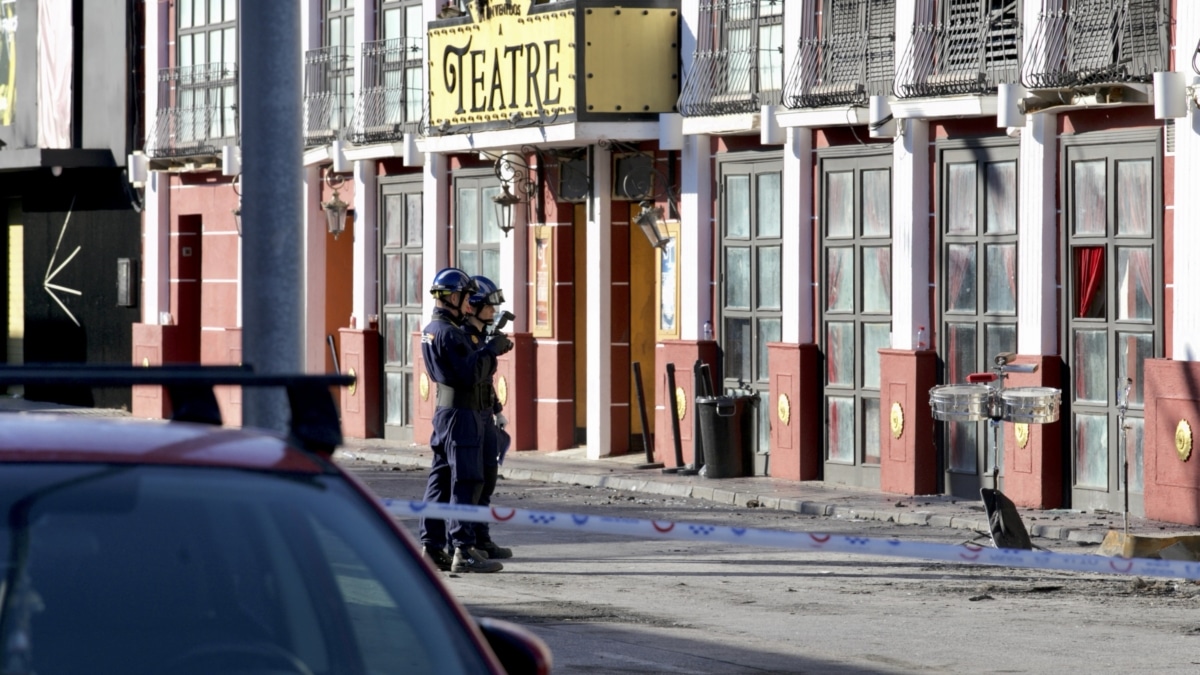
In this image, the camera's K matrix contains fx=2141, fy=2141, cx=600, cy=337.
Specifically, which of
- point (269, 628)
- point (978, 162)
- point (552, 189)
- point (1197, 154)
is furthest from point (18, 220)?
point (269, 628)

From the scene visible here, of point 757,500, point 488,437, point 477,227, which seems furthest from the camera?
point 477,227

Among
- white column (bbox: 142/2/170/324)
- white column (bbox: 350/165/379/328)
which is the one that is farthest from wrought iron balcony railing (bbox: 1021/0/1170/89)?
white column (bbox: 142/2/170/324)

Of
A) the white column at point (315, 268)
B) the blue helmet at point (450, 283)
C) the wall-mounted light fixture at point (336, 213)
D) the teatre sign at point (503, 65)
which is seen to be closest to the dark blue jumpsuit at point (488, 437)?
the blue helmet at point (450, 283)

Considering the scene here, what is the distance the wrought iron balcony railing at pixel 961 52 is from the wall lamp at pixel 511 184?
6.63 metres

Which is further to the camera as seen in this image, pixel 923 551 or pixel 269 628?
pixel 923 551

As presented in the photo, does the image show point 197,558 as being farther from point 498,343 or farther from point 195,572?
point 498,343

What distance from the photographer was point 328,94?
92.2ft

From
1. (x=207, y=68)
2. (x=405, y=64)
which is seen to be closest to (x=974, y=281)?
(x=405, y=64)

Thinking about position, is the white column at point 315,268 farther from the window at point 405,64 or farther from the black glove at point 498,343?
the black glove at point 498,343

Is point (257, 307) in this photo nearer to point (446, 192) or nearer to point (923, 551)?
point (923, 551)

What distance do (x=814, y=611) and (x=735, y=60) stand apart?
10473 mm

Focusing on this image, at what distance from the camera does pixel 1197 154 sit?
16125mm

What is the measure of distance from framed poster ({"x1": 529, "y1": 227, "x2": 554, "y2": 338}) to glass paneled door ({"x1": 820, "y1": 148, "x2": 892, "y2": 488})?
473 centimetres

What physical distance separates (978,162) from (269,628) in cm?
1505
